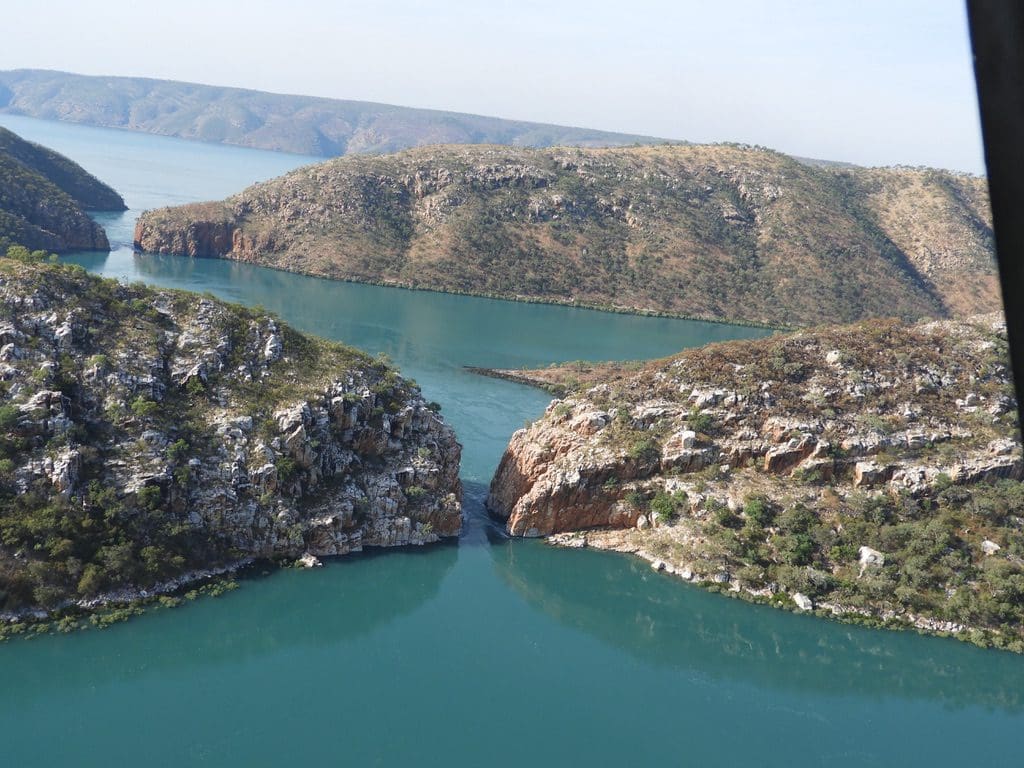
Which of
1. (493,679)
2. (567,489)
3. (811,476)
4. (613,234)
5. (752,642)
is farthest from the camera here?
(613,234)

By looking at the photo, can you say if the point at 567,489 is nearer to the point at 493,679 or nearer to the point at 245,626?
the point at 493,679

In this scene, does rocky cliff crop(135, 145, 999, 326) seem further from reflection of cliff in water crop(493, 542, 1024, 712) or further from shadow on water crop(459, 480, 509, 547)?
reflection of cliff in water crop(493, 542, 1024, 712)

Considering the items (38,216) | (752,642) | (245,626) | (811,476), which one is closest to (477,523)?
(245,626)

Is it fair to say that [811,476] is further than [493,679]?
Yes

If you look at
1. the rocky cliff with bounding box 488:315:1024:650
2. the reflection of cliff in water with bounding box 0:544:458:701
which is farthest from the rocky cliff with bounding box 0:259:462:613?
the rocky cliff with bounding box 488:315:1024:650

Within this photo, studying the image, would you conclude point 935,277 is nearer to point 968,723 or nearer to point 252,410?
point 968,723

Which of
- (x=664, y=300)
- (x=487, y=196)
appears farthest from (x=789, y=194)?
(x=487, y=196)
